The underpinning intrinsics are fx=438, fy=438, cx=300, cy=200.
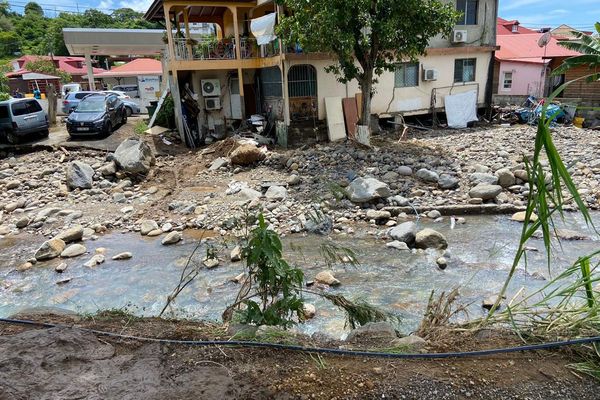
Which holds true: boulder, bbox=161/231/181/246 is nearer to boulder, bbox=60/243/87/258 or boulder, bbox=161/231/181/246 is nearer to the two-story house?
boulder, bbox=60/243/87/258

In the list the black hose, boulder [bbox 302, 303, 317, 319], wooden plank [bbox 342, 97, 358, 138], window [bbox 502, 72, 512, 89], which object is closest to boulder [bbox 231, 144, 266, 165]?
wooden plank [bbox 342, 97, 358, 138]

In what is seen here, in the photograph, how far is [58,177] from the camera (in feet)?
44.0

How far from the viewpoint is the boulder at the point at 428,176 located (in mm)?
11500

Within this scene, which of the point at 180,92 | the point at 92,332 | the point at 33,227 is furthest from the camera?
the point at 180,92

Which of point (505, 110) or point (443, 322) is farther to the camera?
point (505, 110)

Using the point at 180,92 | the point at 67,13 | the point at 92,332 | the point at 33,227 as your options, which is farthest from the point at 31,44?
the point at 92,332

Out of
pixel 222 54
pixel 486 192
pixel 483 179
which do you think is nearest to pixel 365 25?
pixel 483 179

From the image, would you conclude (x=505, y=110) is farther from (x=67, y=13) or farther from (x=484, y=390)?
(x=67, y=13)

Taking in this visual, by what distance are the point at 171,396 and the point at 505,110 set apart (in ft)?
73.2

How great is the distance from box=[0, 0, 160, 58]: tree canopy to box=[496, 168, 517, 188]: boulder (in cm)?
5497

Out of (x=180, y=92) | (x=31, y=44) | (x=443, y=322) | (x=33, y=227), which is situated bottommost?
(x=33, y=227)

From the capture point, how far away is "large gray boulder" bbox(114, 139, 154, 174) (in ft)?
43.7

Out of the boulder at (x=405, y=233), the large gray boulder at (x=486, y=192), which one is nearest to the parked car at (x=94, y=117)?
the boulder at (x=405, y=233)

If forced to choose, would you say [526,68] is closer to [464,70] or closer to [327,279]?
[464,70]
